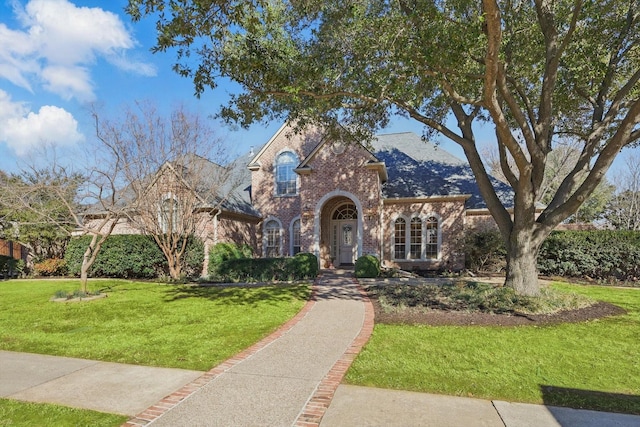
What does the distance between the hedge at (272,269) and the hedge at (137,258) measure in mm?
2053

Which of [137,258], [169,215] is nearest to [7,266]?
[137,258]

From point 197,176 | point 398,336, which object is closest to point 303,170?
point 197,176

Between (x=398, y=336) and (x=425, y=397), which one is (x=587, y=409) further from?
(x=398, y=336)

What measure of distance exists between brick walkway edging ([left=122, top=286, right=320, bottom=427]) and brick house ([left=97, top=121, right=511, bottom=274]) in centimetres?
1070

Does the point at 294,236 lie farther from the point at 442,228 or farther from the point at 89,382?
the point at 89,382

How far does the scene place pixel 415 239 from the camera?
18.4 m

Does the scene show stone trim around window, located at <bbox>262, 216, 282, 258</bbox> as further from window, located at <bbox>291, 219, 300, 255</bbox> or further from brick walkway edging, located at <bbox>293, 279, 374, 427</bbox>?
brick walkway edging, located at <bbox>293, 279, 374, 427</bbox>

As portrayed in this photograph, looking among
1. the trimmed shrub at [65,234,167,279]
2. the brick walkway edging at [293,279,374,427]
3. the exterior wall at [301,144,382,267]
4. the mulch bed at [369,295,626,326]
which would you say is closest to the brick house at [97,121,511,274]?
the exterior wall at [301,144,382,267]

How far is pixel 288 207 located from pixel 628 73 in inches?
587

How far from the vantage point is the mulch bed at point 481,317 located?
7.51 meters

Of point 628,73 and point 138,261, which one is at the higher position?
point 628,73

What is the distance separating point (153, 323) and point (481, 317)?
23.5 ft


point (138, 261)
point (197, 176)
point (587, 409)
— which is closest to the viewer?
point (587, 409)

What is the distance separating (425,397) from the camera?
13.8ft
